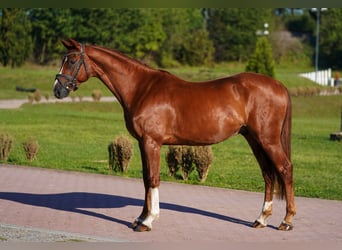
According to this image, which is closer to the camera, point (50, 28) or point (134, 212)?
point (134, 212)

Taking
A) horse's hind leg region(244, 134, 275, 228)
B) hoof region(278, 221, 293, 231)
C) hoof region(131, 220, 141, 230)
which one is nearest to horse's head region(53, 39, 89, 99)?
hoof region(131, 220, 141, 230)

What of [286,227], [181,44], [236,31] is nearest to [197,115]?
[286,227]

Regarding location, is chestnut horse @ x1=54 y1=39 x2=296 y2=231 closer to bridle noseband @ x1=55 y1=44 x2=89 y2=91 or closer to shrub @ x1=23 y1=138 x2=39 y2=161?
bridle noseband @ x1=55 y1=44 x2=89 y2=91

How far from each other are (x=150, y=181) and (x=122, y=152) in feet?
18.0

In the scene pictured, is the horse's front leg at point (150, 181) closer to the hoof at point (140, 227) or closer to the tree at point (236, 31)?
the hoof at point (140, 227)

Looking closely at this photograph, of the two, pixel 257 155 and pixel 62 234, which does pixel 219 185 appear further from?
pixel 62 234

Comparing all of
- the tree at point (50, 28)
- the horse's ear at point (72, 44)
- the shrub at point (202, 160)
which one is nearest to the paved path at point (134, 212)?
the shrub at point (202, 160)

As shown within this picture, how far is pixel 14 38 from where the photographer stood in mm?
49969

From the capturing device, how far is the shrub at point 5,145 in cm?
1572

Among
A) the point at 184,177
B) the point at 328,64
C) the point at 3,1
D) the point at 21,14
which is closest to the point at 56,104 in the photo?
the point at 21,14

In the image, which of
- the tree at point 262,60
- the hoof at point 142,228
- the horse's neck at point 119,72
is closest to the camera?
the hoof at point 142,228

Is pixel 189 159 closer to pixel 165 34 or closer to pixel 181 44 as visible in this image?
pixel 181 44

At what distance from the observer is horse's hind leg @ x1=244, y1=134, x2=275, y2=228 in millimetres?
8875

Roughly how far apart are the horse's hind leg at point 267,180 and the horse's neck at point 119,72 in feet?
5.36
